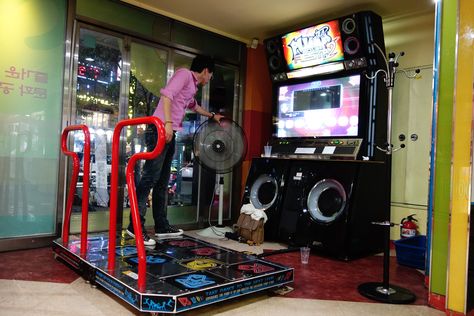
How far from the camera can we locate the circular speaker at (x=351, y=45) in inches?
161

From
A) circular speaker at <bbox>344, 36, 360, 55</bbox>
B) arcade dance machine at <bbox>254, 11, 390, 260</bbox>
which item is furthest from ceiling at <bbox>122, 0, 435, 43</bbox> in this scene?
circular speaker at <bbox>344, 36, 360, 55</bbox>

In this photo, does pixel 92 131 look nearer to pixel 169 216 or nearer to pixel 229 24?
pixel 169 216

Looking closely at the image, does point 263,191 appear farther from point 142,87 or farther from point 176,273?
point 176,273

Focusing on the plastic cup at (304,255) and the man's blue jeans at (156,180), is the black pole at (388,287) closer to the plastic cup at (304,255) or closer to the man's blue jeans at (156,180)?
the plastic cup at (304,255)

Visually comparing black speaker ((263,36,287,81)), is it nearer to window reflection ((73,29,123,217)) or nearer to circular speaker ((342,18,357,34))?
circular speaker ((342,18,357,34))

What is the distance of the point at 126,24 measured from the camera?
428 centimetres

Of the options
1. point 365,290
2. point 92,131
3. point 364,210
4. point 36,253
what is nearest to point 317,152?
point 364,210

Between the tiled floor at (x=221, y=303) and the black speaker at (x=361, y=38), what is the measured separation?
7.32 feet

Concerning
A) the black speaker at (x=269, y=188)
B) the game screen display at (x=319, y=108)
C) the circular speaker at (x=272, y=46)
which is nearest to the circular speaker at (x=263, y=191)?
the black speaker at (x=269, y=188)

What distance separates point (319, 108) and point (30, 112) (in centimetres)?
314

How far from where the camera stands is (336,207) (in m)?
3.86

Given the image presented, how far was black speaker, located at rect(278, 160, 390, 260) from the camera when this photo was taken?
12.0 feet

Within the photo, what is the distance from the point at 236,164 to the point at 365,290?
2003 millimetres

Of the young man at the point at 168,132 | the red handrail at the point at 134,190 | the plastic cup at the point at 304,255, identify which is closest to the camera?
the red handrail at the point at 134,190
